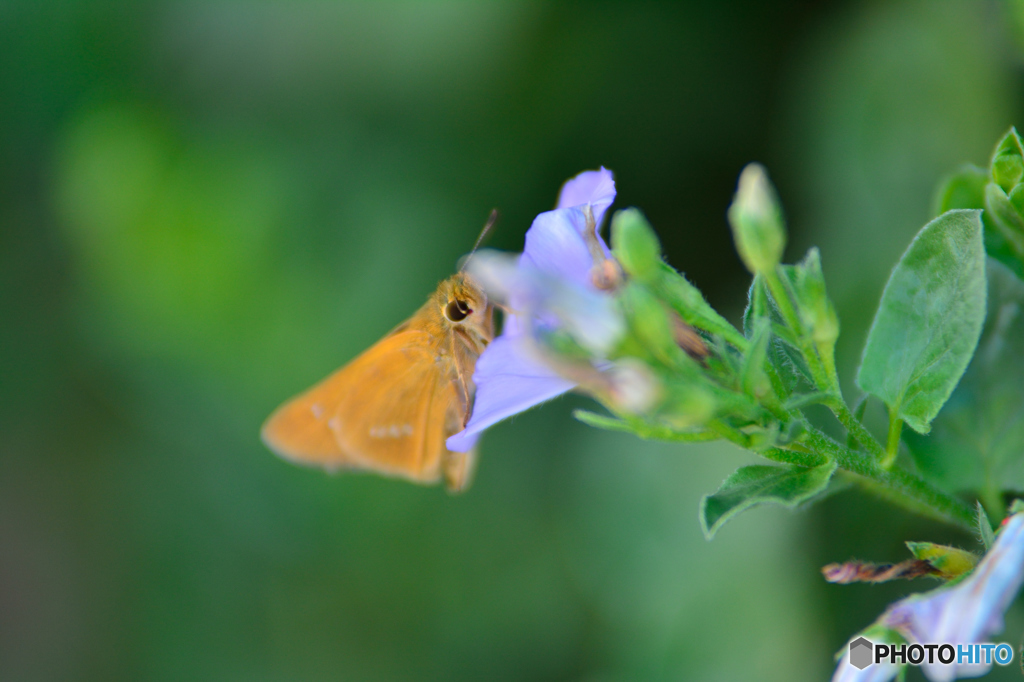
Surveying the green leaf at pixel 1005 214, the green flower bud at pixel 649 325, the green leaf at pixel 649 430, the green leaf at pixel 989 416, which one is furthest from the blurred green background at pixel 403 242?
the green flower bud at pixel 649 325

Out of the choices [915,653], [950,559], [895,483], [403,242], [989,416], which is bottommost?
[915,653]

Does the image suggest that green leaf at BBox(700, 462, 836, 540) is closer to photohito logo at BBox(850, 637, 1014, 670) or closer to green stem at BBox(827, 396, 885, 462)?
green stem at BBox(827, 396, 885, 462)

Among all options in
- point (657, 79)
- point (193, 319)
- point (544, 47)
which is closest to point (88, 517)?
point (193, 319)

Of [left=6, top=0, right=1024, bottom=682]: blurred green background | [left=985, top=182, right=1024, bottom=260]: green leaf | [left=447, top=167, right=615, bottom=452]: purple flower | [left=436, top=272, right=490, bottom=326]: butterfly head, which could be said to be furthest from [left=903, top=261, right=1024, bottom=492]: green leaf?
[left=6, top=0, right=1024, bottom=682]: blurred green background

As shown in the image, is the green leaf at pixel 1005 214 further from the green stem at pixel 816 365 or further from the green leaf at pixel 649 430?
the green leaf at pixel 649 430

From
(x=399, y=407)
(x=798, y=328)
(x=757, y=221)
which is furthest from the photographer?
(x=399, y=407)

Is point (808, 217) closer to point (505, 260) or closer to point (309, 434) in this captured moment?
point (309, 434)

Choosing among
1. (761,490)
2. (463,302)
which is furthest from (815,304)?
(463,302)

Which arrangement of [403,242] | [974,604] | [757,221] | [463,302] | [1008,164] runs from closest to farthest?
[974,604], [757,221], [1008,164], [463,302], [403,242]

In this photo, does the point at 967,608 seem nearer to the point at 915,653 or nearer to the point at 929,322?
the point at 915,653
